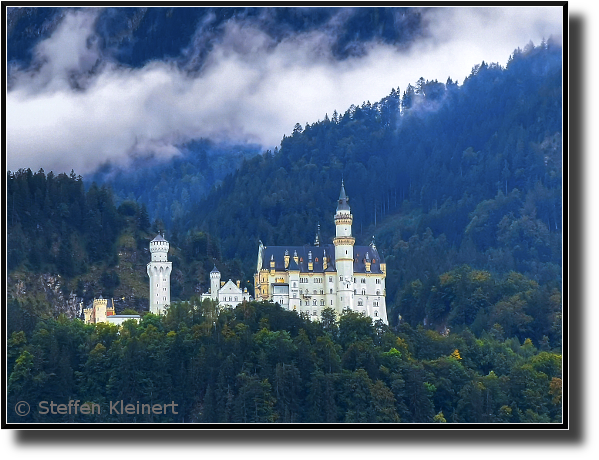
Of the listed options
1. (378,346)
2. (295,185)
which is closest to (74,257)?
(378,346)

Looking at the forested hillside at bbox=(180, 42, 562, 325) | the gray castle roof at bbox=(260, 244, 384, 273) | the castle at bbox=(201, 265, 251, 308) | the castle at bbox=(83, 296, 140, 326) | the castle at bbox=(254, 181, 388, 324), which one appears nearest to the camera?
the castle at bbox=(201, 265, 251, 308)

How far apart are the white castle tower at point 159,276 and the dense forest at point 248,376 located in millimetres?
2720

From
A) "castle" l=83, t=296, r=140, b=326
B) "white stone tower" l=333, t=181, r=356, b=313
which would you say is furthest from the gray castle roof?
"castle" l=83, t=296, r=140, b=326

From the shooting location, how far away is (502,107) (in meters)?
120

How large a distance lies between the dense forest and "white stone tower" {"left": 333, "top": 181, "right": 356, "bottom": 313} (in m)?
1.50

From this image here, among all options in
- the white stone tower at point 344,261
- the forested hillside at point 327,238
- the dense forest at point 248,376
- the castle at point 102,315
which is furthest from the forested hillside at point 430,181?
the dense forest at point 248,376

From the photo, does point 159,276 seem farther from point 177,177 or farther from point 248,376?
point 177,177

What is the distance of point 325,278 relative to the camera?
74750 millimetres

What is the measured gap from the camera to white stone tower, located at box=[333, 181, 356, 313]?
243 ft

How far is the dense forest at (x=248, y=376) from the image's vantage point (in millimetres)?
69312

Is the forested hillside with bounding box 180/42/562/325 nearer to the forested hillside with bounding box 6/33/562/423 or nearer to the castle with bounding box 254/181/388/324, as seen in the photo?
the forested hillside with bounding box 6/33/562/423

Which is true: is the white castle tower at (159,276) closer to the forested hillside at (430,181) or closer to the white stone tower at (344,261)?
the white stone tower at (344,261)
